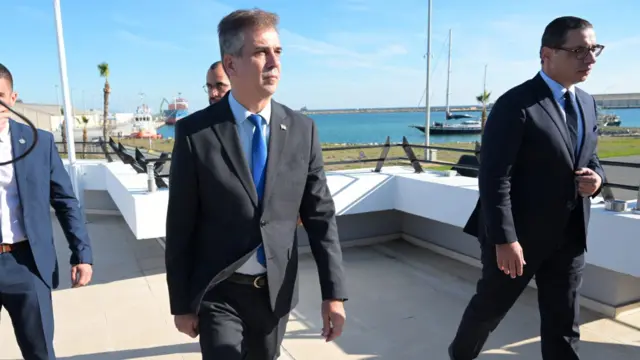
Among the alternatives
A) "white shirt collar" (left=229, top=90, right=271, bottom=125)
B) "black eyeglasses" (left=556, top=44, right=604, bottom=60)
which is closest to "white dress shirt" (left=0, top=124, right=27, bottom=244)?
"white shirt collar" (left=229, top=90, right=271, bottom=125)

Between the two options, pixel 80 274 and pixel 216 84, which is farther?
pixel 216 84

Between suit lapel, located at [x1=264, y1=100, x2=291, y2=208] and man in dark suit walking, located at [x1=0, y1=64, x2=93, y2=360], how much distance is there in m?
1.26

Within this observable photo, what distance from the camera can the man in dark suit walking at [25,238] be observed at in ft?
7.32

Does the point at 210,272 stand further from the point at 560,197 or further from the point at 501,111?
the point at 560,197

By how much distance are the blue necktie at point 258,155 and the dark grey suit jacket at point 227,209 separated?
0.11ft

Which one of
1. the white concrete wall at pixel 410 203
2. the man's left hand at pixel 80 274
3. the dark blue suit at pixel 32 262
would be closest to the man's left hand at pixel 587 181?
the white concrete wall at pixel 410 203

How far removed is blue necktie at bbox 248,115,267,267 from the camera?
183 centimetres

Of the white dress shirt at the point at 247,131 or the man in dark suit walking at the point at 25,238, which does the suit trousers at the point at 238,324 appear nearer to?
the white dress shirt at the point at 247,131

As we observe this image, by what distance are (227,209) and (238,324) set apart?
47cm

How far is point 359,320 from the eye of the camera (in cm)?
409

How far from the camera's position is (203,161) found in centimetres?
173

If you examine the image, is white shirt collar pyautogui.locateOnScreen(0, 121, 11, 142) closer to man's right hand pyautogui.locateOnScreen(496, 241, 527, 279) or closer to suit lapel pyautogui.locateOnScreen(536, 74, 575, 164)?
man's right hand pyautogui.locateOnScreen(496, 241, 527, 279)

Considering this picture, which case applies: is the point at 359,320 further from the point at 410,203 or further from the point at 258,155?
the point at 258,155

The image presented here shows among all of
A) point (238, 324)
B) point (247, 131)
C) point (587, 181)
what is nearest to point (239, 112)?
point (247, 131)
